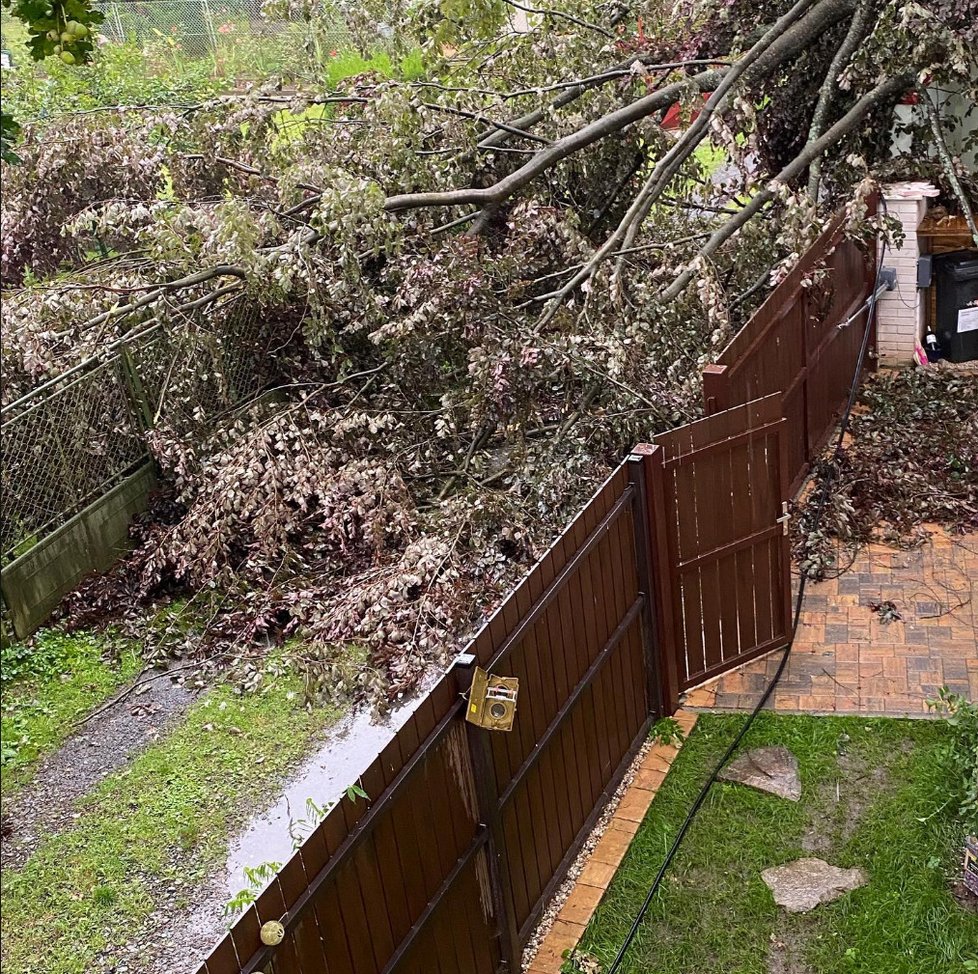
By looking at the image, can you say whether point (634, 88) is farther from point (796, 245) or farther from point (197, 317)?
point (197, 317)

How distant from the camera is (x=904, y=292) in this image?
8.84 meters

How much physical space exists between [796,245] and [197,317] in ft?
14.2

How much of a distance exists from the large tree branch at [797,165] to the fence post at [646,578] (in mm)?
2376

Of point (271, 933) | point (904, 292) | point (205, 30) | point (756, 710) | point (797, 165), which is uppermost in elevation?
point (205, 30)

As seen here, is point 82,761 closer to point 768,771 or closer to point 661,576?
point 661,576

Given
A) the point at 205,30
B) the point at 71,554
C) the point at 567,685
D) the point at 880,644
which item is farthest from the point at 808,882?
the point at 205,30

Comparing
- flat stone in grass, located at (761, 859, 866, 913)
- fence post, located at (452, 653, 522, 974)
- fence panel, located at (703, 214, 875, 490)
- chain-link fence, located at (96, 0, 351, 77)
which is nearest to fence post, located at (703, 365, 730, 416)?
→ fence panel, located at (703, 214, 875, 490)

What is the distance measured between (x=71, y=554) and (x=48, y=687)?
1163mm

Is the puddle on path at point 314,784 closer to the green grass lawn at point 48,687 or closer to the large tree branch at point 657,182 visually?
the green grass lawn at point 48,687

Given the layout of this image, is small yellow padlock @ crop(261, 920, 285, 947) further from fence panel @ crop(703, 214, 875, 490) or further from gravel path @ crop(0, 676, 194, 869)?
fence panel @ crop(703, 214, 875, 490)

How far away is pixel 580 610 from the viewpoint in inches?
175

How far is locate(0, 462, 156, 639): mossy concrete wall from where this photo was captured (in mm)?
7180

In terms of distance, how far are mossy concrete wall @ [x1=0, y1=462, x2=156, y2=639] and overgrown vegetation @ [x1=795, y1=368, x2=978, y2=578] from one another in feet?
15.9

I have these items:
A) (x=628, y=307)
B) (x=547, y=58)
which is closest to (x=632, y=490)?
(x=628, y=307)
